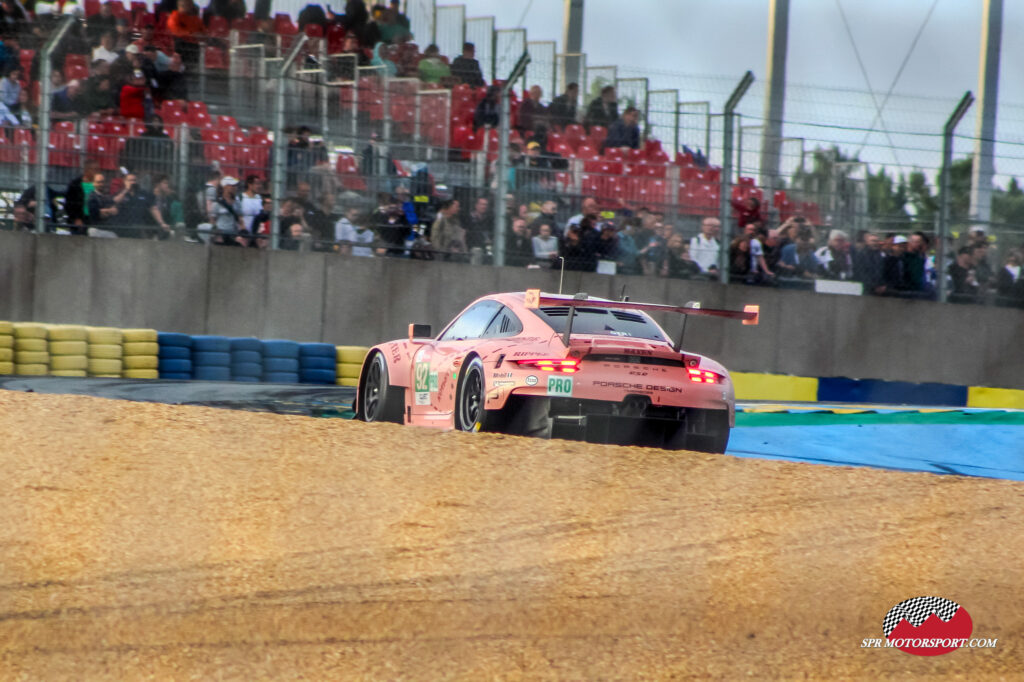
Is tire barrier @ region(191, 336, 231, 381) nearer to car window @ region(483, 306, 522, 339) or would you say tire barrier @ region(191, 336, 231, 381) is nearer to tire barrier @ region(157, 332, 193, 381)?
tire barrier @ region(157, 332, 193, 381)

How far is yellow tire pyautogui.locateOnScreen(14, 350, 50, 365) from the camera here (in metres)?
12.3

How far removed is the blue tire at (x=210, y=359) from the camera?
13187 mm

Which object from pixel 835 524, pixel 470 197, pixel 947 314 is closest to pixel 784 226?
pixel 947 314

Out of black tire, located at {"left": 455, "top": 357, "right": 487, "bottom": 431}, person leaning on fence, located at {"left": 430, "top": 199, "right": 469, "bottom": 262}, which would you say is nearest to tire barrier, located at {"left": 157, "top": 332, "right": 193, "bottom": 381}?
person leaning on fence, located at {"left": 430, "top": 199, "right": 469, "bottom": 262}

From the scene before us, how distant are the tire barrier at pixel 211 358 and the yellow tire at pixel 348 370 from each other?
129 centimetres

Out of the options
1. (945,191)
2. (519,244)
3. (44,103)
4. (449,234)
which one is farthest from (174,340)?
(945,191)

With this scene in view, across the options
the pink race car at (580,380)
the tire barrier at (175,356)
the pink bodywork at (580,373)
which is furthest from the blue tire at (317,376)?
the pink bodywork at (580,373)

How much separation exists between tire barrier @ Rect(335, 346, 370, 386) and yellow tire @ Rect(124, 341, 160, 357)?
80.5 inches

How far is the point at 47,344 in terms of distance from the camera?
12.4m

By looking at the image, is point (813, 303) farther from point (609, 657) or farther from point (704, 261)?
point (609, 657)

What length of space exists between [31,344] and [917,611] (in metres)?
9.94

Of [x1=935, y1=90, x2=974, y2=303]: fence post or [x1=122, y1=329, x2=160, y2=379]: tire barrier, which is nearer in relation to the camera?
[x1=122, y1=329, x2=160, y2=379]: tire barrier

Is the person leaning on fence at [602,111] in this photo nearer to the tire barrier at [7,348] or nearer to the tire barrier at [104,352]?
the tire barrier at [104,352]

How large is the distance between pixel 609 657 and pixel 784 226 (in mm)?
10425
